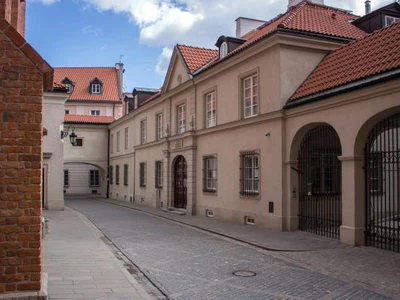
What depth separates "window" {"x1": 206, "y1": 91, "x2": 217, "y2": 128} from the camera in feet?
65.2

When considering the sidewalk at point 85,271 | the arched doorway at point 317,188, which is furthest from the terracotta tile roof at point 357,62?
the sidewalk at point 85,271

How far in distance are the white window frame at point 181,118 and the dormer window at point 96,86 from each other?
28.9 meters

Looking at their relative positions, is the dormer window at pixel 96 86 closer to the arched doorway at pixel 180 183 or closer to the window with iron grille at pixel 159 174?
the window with iron grille at pixel 159 174

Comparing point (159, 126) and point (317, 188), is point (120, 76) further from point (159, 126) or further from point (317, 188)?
point (317, 188)

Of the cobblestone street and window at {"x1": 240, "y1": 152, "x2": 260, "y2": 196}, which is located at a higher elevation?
window at {"x1": 240, "y1": 152, "x2": 260, "y2": 196}

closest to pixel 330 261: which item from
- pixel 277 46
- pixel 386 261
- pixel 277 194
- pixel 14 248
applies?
pixel 386 261

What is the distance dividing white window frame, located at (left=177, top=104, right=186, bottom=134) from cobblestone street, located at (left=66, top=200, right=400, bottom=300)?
10.1 m

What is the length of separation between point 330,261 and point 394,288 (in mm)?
2314

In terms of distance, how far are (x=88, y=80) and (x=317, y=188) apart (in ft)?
135

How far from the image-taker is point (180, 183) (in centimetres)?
2339

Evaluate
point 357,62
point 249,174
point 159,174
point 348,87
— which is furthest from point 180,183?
point 348,87

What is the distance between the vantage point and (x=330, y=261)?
9.88 metres

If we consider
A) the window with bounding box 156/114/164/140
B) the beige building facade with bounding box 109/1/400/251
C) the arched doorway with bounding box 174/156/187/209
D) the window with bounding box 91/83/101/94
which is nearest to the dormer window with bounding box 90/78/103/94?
the window with bounding box 91/83/101/94

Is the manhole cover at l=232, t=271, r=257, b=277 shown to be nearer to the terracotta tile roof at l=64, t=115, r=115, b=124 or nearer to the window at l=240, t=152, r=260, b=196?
the window at l=240, t=152, r=260, b=196
